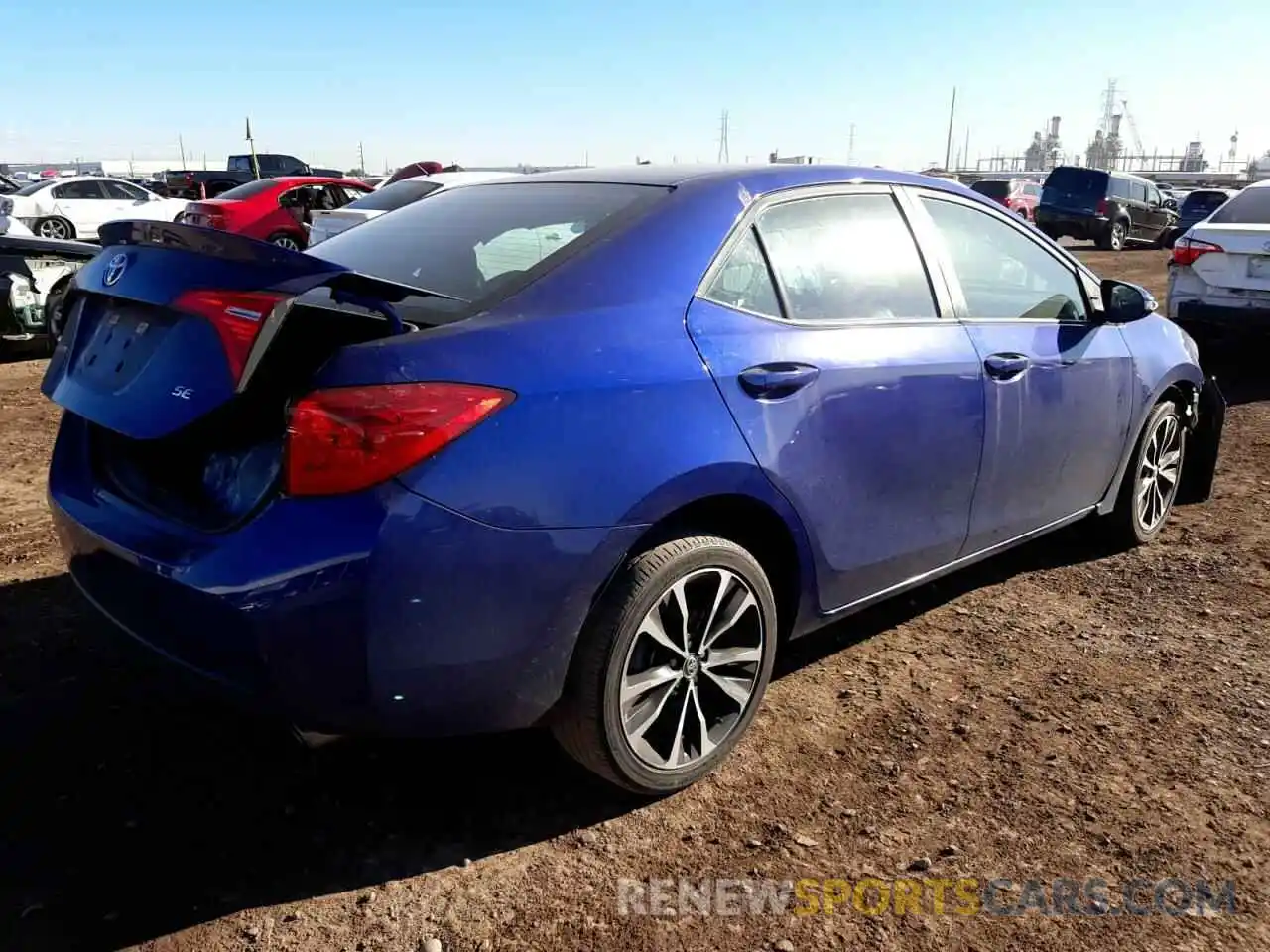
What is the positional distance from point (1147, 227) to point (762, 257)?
2688 cm

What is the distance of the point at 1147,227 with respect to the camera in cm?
2573

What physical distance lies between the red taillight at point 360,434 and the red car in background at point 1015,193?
28.5 meters

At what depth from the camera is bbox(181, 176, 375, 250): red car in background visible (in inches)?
555

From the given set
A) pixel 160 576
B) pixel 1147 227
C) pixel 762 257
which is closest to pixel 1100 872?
pixel 762 257

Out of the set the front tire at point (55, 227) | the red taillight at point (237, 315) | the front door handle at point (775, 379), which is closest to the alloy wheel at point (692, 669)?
the front door handle at point (775, 379)

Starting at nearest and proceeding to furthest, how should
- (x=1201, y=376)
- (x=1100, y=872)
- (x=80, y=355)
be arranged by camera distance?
1. (x=1100, y=872)
2. (x=80, y=355)
3. (x=1201, y=376)

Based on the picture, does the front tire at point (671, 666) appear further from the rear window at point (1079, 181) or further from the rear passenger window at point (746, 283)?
the rear window at point (1079, 181)

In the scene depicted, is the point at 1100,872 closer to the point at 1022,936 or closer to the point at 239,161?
the point at 1022,936

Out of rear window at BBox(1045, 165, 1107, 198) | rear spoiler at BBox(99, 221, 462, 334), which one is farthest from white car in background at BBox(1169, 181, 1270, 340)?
rear window at BBox(1045, 165, 1107, 198)

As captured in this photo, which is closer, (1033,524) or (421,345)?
(421,345)

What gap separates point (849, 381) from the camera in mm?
2812

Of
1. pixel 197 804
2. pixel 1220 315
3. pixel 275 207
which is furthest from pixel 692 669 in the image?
pixel 275 207

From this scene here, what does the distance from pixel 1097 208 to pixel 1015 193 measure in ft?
14.9

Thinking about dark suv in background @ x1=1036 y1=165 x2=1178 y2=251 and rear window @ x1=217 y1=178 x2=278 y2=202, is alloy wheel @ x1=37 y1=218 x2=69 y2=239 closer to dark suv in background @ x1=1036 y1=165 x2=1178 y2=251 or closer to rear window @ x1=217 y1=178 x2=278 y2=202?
rear window @ x1=217 y1=178 x2=278 y2=202
